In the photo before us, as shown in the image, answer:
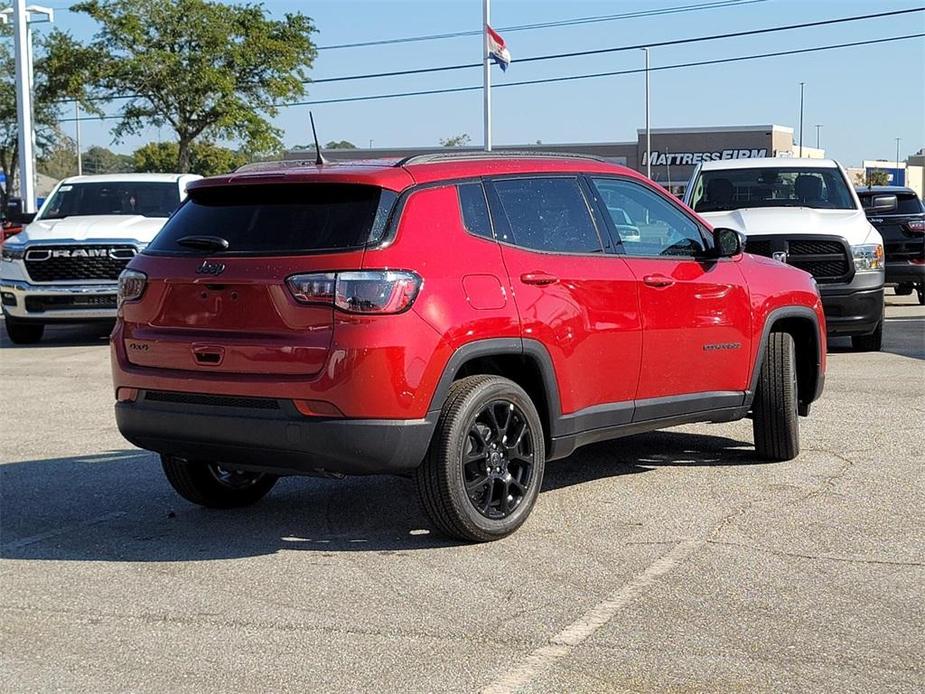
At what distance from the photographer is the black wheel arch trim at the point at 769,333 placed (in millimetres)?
7754

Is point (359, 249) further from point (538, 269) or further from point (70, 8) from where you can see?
point (70, 8)

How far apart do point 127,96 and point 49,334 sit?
24670 mm

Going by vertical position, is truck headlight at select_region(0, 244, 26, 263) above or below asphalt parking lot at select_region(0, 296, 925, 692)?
above

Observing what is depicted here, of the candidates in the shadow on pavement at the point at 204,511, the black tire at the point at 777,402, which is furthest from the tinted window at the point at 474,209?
the black tire at the point at 777,402

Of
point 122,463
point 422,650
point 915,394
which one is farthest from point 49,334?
point 422,650

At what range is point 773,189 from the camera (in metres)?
14.6

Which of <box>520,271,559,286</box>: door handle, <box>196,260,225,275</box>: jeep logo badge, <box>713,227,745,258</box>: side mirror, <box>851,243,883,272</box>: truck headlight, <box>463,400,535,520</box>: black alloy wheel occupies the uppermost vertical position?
<box>713,227,745,258</box>: side mirror

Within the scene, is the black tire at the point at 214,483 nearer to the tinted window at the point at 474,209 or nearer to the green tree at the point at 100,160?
the tinted window at the point at 474,209

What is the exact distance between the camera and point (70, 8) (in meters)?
40.3

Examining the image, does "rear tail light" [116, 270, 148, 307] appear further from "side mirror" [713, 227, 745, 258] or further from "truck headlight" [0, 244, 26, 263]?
"truck headlight" [0, 244, 26, 263]

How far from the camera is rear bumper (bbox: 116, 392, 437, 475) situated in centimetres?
563

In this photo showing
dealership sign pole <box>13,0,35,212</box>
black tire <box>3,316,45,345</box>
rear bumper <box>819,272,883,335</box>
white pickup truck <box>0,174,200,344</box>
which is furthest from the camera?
dealership sign pole <box>13,0,35,212</box>

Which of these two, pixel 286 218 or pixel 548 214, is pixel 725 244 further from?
pixel 286 218

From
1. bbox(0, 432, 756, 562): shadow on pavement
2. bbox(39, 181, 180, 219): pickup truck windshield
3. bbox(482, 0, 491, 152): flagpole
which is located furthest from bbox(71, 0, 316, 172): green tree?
bbox(0, 432, 756, 562): shadow on pavement
